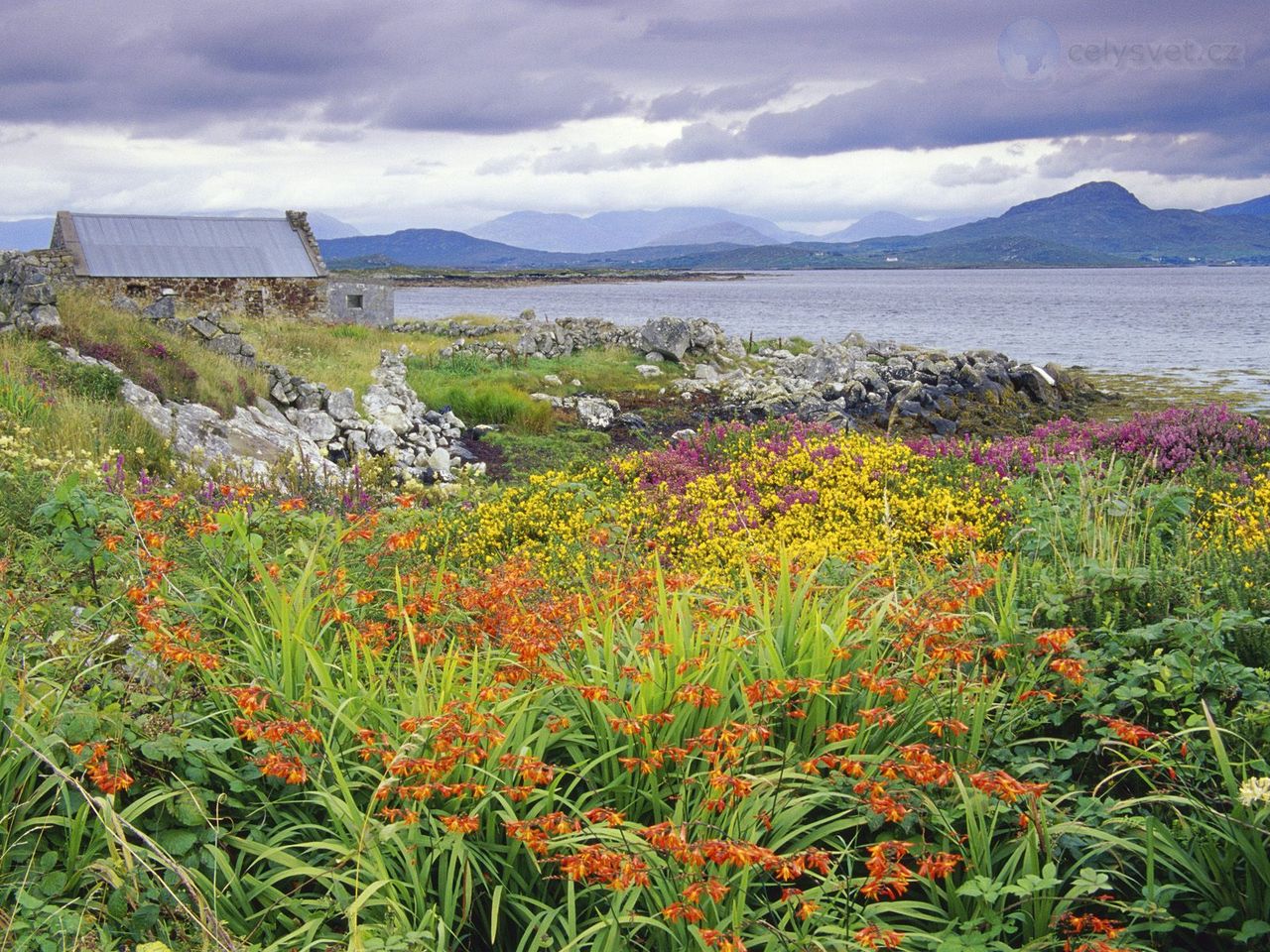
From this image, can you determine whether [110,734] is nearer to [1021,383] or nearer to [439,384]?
[439,384]

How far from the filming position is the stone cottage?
3344 cm

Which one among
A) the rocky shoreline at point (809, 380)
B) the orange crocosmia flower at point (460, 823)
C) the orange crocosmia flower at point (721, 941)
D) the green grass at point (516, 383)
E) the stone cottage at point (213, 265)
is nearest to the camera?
the orange crocosmia flower at point (721, 941)

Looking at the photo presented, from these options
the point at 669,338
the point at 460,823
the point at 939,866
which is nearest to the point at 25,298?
the point at 460,823

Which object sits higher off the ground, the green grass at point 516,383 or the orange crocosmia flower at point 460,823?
the green grass at point 516,383

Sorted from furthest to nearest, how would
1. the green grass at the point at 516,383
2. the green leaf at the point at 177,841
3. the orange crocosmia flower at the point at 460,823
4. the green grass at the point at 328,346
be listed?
the green grass at the point at 328,346, the green grass at the point at 516,383, the green leaf at the point at 177,841, the orange crocosmia flower at the point at 460,823

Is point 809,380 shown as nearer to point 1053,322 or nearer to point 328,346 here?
point 328,346

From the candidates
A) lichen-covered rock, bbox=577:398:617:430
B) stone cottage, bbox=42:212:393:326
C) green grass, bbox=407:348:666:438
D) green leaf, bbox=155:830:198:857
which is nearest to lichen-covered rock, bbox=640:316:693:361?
green grass, bbox=407:348:666:438

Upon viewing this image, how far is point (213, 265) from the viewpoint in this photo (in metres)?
34.8

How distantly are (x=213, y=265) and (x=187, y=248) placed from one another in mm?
1314

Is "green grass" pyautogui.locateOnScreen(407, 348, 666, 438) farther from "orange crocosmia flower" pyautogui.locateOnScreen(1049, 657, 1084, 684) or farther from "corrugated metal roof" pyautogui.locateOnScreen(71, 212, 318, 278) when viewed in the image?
"orange crocosmia flower" pyautogui.locateOnScreen(1049, 657, 1084, 684)

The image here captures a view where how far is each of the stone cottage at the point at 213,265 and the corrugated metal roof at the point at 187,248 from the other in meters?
0.03

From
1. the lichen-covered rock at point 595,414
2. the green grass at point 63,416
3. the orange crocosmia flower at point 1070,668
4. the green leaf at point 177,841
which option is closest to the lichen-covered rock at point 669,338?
the lichen-covered rock at point 595,414

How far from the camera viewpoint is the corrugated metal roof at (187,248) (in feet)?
111

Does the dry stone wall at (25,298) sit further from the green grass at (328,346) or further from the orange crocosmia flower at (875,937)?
the orange crocosmia flower at (875,937)
